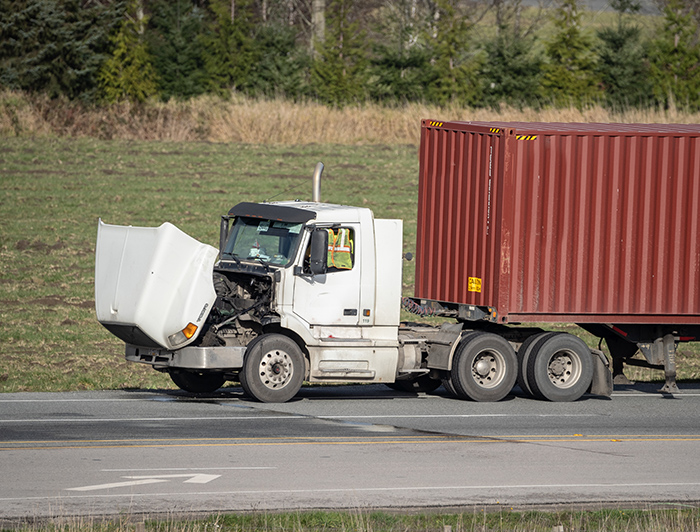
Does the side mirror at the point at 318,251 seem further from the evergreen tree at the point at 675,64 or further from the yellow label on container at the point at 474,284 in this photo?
the evergreen tree at the point at 675,64

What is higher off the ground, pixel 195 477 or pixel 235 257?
pixel 235 257

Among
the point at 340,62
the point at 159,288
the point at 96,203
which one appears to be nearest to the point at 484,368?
the point at 159,288

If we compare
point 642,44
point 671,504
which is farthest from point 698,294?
point 642,44

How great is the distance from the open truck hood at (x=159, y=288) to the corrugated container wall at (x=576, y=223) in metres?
3.91

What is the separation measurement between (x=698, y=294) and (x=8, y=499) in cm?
1085

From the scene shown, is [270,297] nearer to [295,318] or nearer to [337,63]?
[295,318]

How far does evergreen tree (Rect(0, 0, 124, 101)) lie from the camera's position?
5738cm

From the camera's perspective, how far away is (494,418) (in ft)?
52.7

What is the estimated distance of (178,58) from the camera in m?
62.9

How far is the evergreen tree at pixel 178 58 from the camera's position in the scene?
6275cm

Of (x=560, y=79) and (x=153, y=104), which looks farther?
(x=560, y=79)

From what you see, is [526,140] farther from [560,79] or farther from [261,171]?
[560,79]

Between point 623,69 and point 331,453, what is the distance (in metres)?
49.9

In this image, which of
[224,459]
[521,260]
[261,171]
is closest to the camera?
[224,459]
